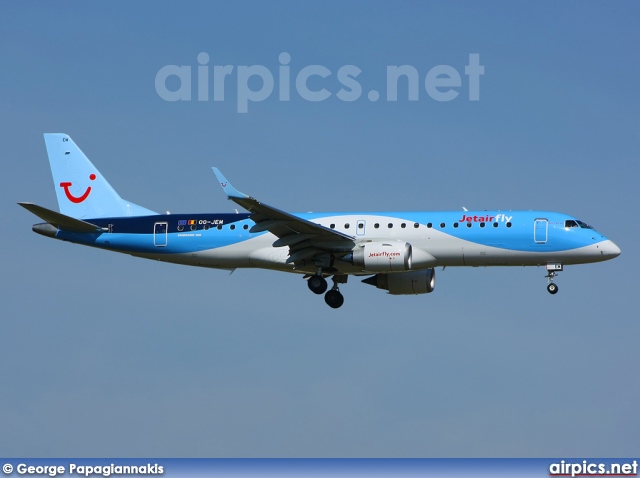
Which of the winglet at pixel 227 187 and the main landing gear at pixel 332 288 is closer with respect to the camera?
the winglet at pixel 227 187

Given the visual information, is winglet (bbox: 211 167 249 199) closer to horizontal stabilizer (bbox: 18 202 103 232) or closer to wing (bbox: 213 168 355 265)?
wing (bbox: 213 168 355 265)

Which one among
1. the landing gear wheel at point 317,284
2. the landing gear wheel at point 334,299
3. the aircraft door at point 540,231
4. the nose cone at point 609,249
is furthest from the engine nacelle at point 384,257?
the nose cone at point 609,249

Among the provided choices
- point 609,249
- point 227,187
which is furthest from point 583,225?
point 227,187

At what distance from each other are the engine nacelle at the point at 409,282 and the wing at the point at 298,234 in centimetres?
419

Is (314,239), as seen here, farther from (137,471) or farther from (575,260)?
(137,471)

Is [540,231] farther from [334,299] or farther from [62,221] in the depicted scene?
[62,221]

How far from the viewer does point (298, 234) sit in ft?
207

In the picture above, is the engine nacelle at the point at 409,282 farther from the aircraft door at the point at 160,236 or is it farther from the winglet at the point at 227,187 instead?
the winglet at the point at 227,187

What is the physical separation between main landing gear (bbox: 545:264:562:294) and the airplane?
0.05 metres

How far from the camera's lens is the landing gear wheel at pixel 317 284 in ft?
214

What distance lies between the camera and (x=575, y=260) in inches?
2441

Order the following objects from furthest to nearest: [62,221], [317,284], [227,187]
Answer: [62,221]
[317,284]
[227,187]

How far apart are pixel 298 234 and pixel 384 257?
4.23 meters

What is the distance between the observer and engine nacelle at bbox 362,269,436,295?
66.5 meters
